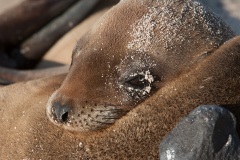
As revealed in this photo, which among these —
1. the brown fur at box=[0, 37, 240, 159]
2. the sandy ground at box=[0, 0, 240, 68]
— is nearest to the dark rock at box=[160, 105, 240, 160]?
the brown fur at box=[0, 37, 240, 159]

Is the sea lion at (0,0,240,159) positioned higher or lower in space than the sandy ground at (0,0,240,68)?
higher

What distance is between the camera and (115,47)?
10.4 ft

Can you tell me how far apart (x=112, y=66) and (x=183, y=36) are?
43 cm

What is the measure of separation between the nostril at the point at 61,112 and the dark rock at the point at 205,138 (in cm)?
63

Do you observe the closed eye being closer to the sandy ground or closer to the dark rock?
the dark rock

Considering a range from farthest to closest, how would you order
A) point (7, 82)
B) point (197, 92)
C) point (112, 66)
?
point (7, 82)
point (112, 66)
point (197, 92)

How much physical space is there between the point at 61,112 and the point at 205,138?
84 centimetres

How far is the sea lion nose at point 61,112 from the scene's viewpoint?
301cm

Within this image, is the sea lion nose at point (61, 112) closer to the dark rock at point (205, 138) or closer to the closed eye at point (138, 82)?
the closed eye at point (138, 82)

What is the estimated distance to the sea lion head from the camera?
3004 mm

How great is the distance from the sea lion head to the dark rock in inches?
18.7

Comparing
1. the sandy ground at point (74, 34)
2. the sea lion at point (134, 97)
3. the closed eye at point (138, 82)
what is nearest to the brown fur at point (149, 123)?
the sea lion at point (134, 97)

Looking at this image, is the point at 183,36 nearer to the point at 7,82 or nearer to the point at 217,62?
the point at 217,62

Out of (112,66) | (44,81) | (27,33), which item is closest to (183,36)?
(112,66)
